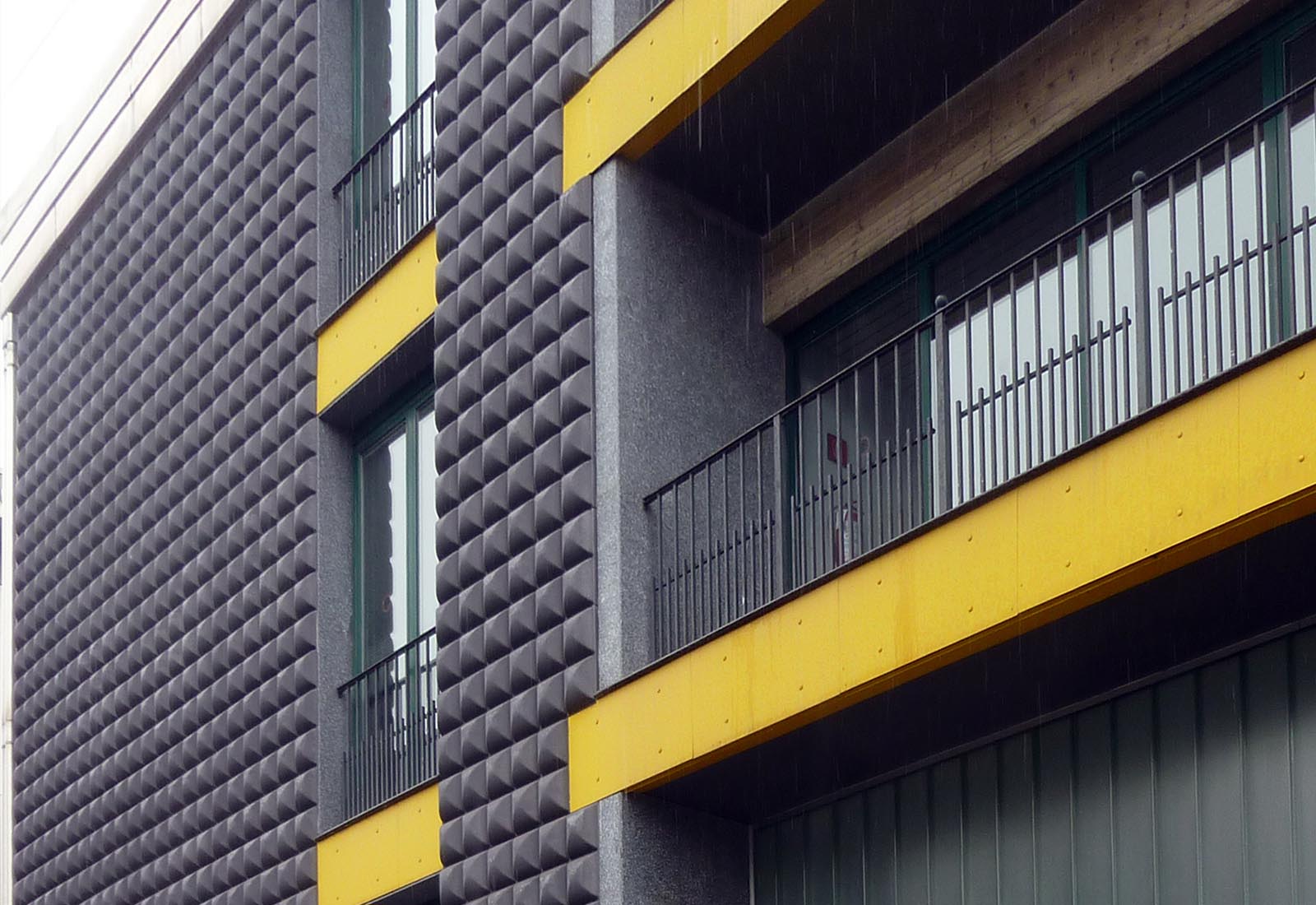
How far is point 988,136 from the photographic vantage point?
1192 cm

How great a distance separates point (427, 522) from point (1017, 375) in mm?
6135

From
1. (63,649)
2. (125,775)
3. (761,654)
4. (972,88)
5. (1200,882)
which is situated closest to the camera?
(1200,882)

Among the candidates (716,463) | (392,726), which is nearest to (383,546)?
(392,726)

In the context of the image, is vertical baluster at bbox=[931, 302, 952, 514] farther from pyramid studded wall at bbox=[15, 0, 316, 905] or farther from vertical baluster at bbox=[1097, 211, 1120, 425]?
pyramid studded wall at bbox=[15, 0, 316, 905]

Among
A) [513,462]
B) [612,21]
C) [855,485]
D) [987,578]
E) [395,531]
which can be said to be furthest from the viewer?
[395,531]

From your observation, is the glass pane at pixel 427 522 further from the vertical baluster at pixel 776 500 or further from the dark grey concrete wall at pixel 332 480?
the vertical baluster at pixel 776 500

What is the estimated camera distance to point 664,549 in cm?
1248

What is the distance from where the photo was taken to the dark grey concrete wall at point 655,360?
40.4ft

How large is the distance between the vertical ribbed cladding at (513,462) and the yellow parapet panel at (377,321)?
2.45ft

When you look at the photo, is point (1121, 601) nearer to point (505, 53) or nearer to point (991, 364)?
point (991, 364)

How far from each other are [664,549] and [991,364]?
2.98m

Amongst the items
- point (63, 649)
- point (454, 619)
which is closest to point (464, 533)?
point (454, 619)

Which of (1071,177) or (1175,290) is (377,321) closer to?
(1071,177)

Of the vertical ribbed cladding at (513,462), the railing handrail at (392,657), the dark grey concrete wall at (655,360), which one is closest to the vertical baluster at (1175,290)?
the dark grey concrete wall at (655,360)
